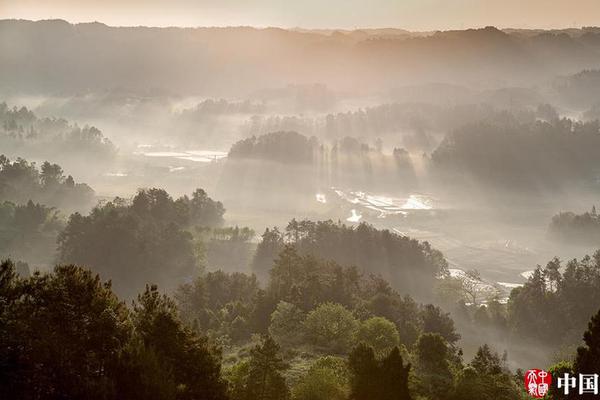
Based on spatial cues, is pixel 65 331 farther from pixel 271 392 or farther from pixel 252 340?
pixel 252 340

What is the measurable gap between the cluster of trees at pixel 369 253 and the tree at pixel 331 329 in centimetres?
8489

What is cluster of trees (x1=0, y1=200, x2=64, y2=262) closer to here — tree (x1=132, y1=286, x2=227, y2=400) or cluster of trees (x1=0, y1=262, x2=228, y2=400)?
cluster of trees (x1=0, y1=262, x2=228, y2=400)

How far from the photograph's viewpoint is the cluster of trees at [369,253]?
572ft

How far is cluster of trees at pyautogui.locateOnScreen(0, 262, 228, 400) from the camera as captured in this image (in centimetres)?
3931

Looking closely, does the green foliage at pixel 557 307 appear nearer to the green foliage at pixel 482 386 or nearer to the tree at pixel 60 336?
the green foliage at pixel 482 386

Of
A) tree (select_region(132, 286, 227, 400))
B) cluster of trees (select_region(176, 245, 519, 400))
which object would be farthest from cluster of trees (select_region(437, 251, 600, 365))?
tree (select_region(132, 286, 227, 400))

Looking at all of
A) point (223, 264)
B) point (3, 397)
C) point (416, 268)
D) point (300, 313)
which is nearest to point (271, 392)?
point (3, 397)

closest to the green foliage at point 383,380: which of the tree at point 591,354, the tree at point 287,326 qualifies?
the tree at point 591,354

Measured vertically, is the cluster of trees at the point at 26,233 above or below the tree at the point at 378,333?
above

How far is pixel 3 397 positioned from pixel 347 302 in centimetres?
7698

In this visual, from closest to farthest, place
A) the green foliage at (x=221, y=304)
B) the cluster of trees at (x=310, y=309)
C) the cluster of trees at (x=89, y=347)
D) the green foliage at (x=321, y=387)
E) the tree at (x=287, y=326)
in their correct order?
the cluster of trees at (x=89, y=347), the green foliage at (x=321, y=387), the cluster of trees at (x=310, y=309), the tree at (x=287, y=326), the green foliage at (x=221, y=304)

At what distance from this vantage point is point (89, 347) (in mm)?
42750

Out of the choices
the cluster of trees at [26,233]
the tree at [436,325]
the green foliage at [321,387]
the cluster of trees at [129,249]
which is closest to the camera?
the green foliage at [321,387]

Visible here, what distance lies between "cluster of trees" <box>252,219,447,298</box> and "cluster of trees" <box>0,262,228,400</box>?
127563 mm
